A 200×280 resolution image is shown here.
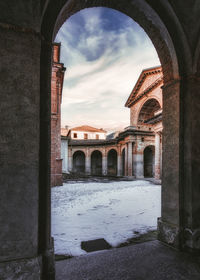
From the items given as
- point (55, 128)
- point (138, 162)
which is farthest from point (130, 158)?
point (55, 128)

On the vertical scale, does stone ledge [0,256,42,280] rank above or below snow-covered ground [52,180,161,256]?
above

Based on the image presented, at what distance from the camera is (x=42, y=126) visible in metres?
2.24

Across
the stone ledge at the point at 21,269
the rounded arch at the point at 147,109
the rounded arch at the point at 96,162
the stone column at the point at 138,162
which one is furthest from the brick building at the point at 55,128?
the rounded arch at the point at 96,162

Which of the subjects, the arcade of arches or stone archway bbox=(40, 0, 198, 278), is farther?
stone archway bbox=(40, 0, 198, 278)

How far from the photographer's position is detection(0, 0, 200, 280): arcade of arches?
1.90 meters

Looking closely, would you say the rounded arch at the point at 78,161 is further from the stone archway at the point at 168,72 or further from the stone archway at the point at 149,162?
the stone archway at the point at 168,72

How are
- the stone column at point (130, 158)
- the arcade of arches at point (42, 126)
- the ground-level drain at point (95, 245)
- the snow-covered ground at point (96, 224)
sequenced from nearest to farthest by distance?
the arcade of arches at point (42, 126), the ground-level drain at point (95, 245), the snow-covered ground at point (96, 224), the stone column at point (130, 158)

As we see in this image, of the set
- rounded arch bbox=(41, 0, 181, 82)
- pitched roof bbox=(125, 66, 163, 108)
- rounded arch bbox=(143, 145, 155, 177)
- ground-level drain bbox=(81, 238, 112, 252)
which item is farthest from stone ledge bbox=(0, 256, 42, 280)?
rounded arch bbox=(143, 145, 155, 177)

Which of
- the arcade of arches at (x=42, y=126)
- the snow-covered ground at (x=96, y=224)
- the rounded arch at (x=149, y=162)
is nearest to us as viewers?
the arcade of arches at (x=42, y=126)

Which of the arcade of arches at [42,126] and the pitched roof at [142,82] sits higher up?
the pitched roof at [142,82]

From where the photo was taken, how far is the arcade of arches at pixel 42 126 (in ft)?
6.24

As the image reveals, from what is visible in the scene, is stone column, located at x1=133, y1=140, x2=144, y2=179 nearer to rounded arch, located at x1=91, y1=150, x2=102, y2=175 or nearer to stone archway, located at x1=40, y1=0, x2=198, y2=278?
rounded arch, located at x1=91, y1=150, x2=102, y2=175

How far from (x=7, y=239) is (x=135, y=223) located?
3.42m

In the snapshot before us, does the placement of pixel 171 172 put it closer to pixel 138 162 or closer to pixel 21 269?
pixel 21 269
